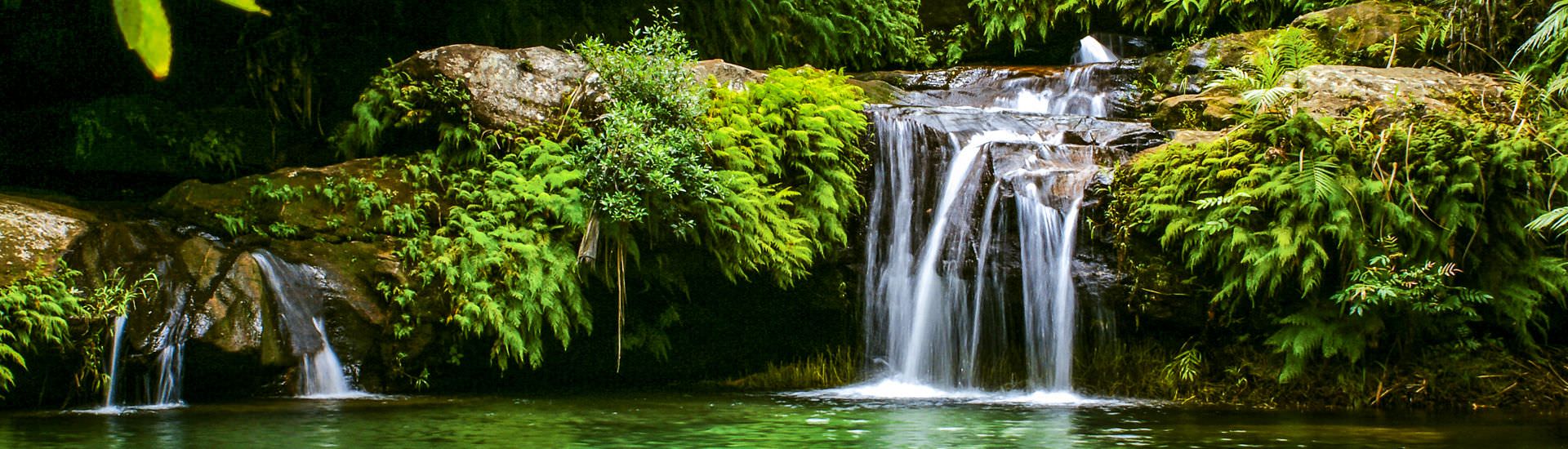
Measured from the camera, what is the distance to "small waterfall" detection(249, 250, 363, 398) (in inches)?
251

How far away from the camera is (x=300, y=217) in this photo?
22.6 ft

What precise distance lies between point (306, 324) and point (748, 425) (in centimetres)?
309

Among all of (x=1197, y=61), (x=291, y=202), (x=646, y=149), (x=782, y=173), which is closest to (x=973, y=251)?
(x=782, y=173)

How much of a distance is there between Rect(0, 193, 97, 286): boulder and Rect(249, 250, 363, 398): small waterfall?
98cm

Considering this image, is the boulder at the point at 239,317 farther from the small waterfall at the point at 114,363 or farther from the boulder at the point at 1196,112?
the boulder at the point at 1196,112

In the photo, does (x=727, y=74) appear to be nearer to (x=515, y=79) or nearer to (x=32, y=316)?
(x=515, y=79)

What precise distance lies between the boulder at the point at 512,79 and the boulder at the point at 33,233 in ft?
8.37

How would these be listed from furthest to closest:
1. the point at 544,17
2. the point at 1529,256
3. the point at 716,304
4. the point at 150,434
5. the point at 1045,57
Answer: the point at 1045,57
the point at 544,17
the point at 716,304
the point at 1529,256
the point at 150,434

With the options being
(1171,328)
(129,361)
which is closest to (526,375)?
(129,361)

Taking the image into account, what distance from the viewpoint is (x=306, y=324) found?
643 centimetres

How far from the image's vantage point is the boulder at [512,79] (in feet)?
25.6

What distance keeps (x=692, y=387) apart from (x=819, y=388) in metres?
0.93

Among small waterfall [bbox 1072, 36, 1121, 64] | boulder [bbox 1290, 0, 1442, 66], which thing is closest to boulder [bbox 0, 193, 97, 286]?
boulder [bbox 1290, 0, 1442, 66]

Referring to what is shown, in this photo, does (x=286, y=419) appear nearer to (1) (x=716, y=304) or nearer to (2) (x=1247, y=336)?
(1) (x=716, y=304)
